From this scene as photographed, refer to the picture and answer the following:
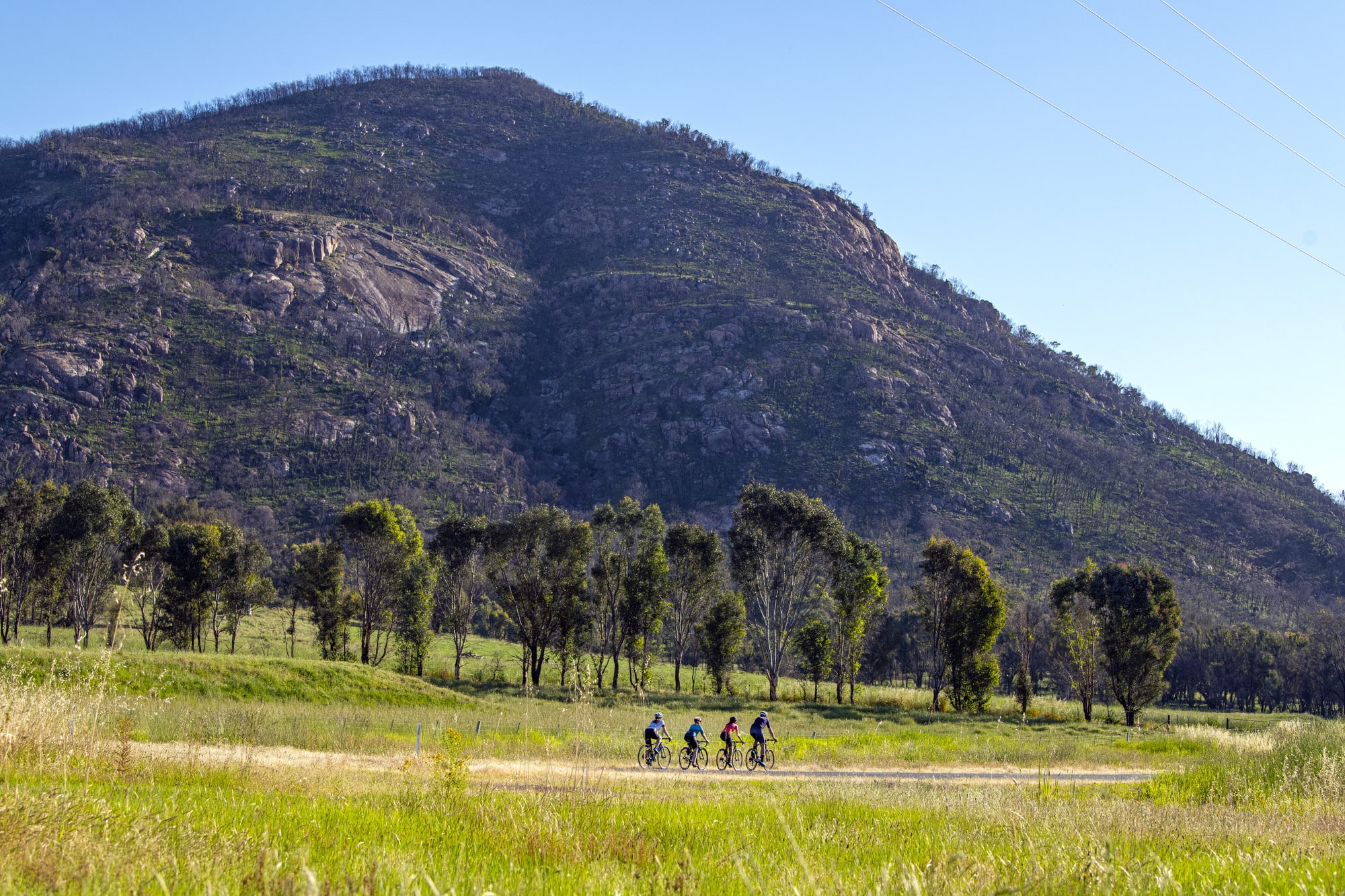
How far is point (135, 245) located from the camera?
164125 mm

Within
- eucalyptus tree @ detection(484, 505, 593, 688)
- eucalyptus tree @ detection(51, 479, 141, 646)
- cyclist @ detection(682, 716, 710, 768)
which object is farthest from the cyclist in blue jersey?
eucalyptus tree @ detection(51, 479, 141, 646)

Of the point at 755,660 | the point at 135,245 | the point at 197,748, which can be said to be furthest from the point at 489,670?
the point at 135,245

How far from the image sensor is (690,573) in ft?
188

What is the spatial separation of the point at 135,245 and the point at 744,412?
404 ft

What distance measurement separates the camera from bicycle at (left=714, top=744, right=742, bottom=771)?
2255 centimetres

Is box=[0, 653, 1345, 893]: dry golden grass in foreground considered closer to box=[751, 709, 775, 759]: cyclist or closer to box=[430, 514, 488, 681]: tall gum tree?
box=[751, 709, 775, 759]: cyclist

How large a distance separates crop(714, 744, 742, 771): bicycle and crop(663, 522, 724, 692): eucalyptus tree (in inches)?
1226

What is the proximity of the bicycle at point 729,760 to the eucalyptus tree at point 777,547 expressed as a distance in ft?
91.8

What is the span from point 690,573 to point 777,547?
680cm

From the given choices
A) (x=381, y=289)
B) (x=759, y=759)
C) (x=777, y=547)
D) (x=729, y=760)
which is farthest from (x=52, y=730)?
(x=381, y=289)

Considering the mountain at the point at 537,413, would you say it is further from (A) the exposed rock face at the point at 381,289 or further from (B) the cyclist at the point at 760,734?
(B) the cyclist at the point at 760,734

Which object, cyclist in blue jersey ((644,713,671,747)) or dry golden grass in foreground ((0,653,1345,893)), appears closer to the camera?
dry golden grass in foreground ((0,653,1345,893))

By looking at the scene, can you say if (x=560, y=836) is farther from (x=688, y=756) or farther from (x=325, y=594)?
(x=325, y=594)

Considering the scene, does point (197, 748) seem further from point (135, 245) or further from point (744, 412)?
point (135, 245)
